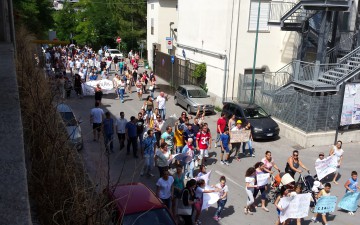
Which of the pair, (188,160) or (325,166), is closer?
(188,160)

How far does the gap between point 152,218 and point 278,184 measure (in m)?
5.10

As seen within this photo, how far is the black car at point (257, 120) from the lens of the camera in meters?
17.9

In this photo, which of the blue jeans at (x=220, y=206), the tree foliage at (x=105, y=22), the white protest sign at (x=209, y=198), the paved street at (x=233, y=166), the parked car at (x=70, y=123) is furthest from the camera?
the tree foliage at (x=105, y=22)

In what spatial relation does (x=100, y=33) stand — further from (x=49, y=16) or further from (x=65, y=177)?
(x=65, y=177)

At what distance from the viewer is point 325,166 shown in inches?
524

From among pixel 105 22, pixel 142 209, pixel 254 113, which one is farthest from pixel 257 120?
pixel 105 22

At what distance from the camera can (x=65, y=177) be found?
4172 mm

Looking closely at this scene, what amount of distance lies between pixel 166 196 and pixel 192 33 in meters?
21.2

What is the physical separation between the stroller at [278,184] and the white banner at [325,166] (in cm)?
177

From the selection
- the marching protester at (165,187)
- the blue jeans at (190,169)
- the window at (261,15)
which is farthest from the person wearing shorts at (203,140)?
the window at (261,15)

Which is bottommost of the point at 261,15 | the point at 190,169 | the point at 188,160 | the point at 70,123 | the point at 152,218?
the point at 190,169

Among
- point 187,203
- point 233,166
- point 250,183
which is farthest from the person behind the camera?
point 233,166

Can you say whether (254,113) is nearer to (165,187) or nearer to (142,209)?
(165,187)

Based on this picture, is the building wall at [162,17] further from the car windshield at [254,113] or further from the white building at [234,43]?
the car windshield at [254,113]
